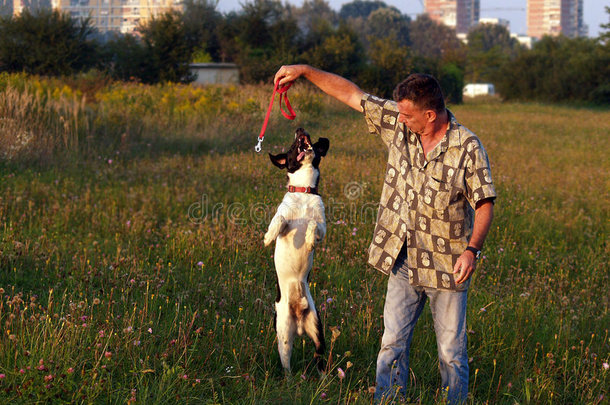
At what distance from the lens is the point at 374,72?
100 feet

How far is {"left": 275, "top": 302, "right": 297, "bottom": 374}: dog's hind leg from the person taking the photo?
3.58 meters

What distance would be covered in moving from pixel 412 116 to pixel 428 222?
653 mm

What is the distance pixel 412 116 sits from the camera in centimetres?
361

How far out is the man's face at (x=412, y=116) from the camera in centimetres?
356

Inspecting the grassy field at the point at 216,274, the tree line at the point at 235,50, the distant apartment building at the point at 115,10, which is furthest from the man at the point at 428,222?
the distant apartment building at the point at 115,10

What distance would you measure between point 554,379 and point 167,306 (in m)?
2.95

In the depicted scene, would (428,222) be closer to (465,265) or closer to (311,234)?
(465,265)

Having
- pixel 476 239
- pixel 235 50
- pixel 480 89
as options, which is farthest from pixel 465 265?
pixel 480 89

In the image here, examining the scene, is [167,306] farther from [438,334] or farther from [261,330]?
[438,334]

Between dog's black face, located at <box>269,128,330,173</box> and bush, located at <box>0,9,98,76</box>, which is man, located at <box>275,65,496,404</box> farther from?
bush, located at <box>0,9,98,76</box>

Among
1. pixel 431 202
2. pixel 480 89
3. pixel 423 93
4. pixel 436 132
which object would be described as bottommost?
pixel 431 202

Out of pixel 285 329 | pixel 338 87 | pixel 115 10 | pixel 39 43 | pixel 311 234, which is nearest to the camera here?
pixel 311 234

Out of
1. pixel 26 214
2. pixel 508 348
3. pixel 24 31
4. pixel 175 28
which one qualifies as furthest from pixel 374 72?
pixel 508 348

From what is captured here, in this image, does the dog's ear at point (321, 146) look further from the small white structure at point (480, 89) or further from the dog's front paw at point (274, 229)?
the small white structure at point (480, 89)
